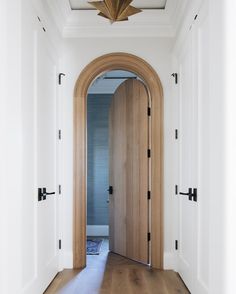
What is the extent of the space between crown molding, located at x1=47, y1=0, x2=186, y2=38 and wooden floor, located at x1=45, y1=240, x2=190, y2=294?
Answer: 2737 mm

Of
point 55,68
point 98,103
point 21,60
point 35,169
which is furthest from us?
point 98,103

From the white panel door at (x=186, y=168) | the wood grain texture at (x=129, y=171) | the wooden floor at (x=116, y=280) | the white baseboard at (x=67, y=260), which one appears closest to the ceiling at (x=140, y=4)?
the white panel door at (x=186, y=168)

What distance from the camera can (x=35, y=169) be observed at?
10.1ft

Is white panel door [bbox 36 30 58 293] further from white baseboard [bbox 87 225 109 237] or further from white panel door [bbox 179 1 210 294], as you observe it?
white baseboard [bbox 87 225 109 237]

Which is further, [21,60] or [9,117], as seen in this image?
[21,60]

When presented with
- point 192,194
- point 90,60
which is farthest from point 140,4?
point 192,194

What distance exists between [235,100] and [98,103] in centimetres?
550

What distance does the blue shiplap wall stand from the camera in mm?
7066

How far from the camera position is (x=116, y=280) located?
12.6 feet

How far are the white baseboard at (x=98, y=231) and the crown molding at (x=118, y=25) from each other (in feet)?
12.6

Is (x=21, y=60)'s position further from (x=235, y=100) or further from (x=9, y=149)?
(x=235, y=100)

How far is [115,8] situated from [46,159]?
1.52 metres

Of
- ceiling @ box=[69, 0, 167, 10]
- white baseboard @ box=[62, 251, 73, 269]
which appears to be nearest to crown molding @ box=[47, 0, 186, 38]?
ceiling @ box=[69, 0, 167, 10]

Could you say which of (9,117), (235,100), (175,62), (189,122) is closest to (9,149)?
(9,117)
